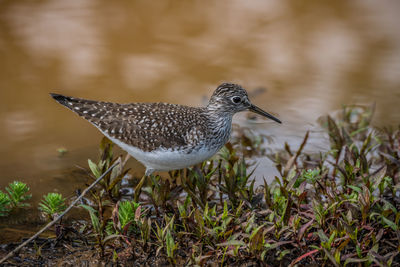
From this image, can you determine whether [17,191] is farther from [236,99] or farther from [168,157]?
[236,99]

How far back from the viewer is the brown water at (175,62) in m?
7.85

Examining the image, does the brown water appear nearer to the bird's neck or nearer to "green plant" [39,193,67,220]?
"green plant" [39,193,67,220]

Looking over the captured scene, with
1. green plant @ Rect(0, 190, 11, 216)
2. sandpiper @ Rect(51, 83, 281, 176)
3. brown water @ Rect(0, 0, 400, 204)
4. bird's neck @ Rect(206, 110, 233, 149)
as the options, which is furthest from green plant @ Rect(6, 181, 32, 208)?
bird's neck @ Rect(206, 110, 233, 149)

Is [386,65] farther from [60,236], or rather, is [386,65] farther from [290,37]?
[60,236]

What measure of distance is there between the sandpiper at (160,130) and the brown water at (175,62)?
113 centimetres

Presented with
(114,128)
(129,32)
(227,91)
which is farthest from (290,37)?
(114,128)

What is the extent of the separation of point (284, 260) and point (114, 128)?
8.39 feet

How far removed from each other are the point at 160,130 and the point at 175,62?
13.8 feet

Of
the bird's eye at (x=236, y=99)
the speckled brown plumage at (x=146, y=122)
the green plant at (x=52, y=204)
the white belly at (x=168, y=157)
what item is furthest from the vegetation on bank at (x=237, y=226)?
the bird's eye at (x=236, y=99)

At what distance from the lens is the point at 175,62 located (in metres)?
9.98

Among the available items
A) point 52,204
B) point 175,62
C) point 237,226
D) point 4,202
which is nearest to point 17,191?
point 4,202

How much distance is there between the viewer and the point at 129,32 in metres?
10.8

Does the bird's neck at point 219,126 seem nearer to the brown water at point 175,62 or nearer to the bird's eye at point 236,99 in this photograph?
the bird's eye at point 236,99

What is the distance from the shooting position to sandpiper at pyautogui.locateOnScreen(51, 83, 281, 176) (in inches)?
233
